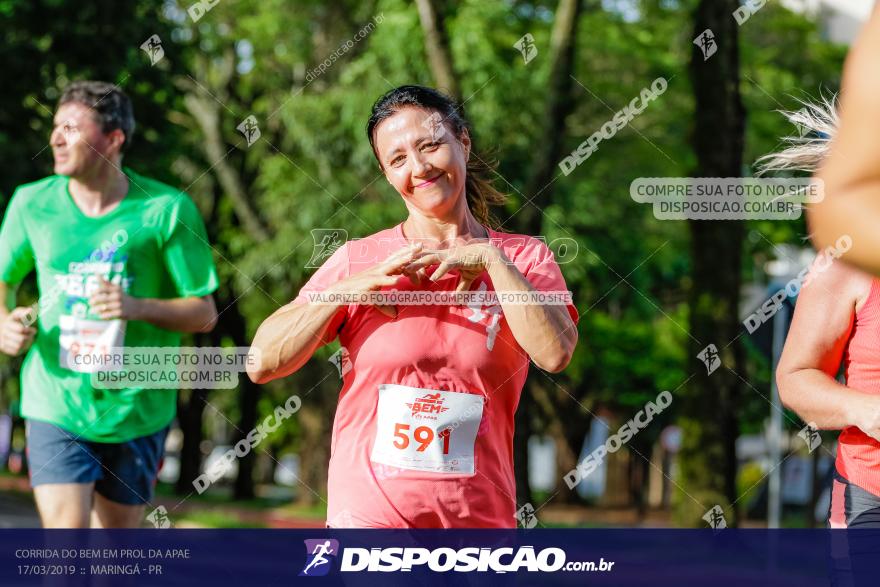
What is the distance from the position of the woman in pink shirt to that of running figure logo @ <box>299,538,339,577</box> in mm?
57

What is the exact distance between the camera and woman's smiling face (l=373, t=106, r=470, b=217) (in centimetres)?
303

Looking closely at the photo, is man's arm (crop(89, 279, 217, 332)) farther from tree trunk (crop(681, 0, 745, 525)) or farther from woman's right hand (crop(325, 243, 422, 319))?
tree trunk (crop(681, 0, 745, 525))

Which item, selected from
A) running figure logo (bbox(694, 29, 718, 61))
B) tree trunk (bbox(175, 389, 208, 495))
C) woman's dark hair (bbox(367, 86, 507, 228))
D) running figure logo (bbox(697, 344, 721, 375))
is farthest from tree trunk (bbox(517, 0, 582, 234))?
tree trunk (bbox(175, 389, 208, 495))

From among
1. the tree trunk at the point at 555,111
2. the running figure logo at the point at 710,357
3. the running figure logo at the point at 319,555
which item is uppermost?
the tree trunk at the point at 555,111

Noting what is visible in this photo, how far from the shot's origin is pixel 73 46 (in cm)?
1250

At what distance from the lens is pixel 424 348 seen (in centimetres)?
296

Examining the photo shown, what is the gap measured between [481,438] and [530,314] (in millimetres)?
306

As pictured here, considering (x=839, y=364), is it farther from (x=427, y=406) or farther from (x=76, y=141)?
(x=76, y=141)

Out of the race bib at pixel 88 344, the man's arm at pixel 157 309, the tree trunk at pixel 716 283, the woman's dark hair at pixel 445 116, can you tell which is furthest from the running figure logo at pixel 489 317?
the tree trunk at pixel 716 283

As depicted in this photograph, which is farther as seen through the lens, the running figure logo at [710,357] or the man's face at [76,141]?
the running figure logo at [710,357]

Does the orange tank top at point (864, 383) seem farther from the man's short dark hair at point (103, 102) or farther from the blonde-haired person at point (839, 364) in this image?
the man's short dark hair at point (103, 102)

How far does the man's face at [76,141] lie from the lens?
14.3ft

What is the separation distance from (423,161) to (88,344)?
1765 millimetres

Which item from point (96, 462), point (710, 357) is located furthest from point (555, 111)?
point (96, 462)
